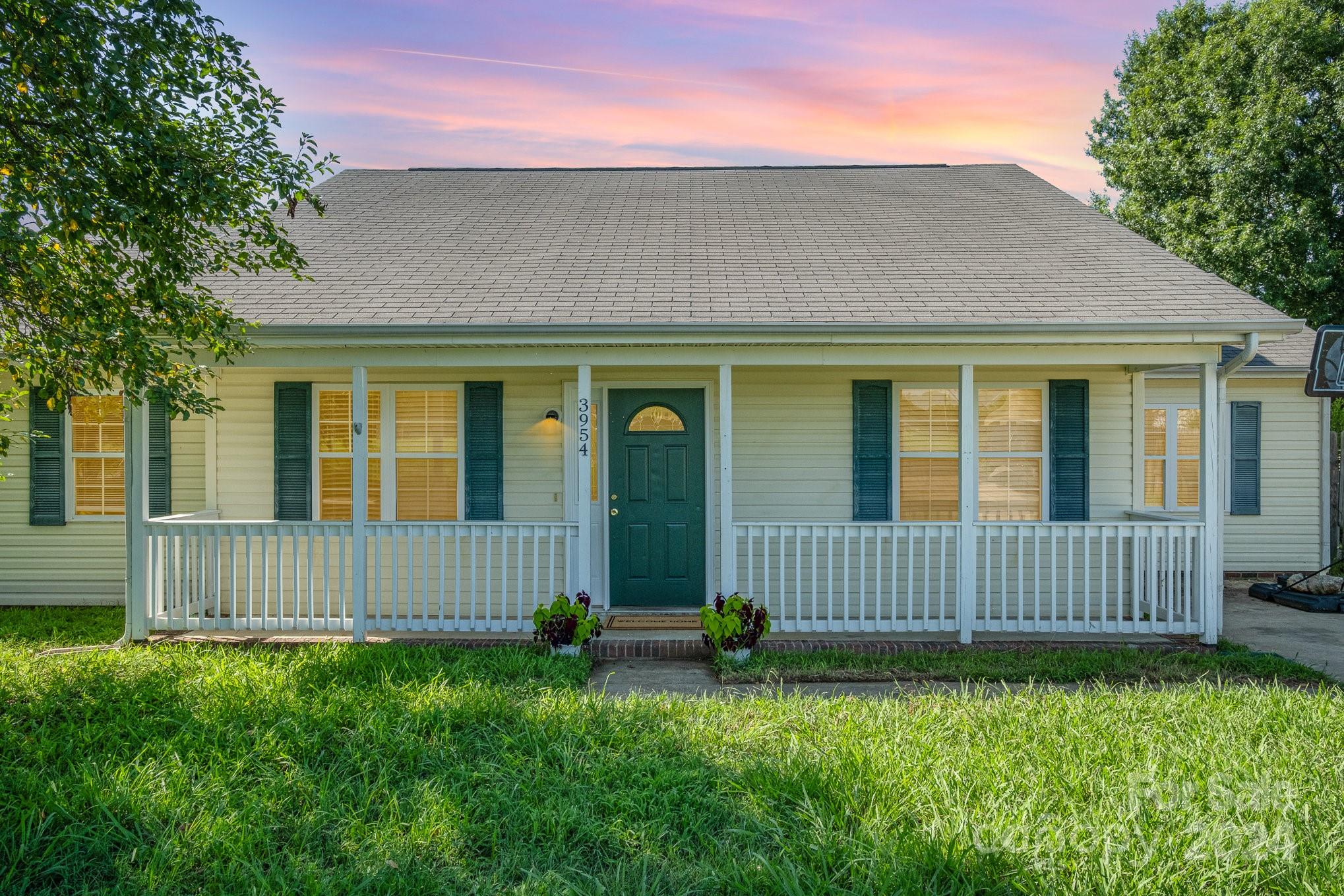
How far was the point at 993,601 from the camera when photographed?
7.73 m

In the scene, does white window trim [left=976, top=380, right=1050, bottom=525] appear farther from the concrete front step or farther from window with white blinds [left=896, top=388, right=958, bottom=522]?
the concrete front step

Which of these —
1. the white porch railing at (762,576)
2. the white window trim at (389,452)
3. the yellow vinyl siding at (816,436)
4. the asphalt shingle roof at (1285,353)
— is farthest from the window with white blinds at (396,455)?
the asphalt shingle roof at (1285,353)

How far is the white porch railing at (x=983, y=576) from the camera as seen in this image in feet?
22.5

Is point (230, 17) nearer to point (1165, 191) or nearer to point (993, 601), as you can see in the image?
point (993, 601)

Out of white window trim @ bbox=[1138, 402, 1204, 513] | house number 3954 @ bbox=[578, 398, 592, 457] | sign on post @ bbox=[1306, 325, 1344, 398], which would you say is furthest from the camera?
white window trim @ bbox=[1138, 402, 1204, 513]

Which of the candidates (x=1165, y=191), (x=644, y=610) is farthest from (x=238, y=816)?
(x=1165, y=191)

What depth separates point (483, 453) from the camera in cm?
798

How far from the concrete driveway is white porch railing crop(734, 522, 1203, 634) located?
679mm

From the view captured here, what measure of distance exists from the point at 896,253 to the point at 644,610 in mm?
4492

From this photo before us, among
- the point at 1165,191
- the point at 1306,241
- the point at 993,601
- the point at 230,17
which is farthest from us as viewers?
the point at 1165,191

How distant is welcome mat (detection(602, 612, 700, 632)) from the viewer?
7219 millimetres

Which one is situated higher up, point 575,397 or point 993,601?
point 575,397

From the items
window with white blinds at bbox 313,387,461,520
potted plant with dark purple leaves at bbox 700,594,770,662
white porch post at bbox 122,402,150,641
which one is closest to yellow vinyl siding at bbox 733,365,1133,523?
potted plant with dark purple leaves at bbox 700,594,770,662

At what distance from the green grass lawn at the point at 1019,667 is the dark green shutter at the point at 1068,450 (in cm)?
166
